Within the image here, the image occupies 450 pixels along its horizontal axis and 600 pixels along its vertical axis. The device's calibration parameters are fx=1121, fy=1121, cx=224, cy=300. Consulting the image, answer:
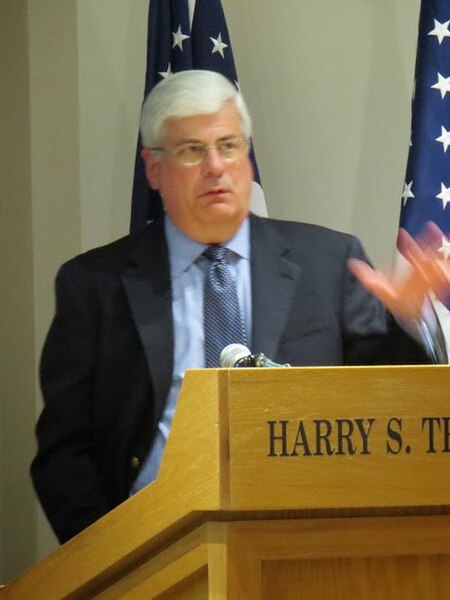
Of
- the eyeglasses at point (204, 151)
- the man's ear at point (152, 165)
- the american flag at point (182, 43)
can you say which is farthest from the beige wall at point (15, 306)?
the eyeglasses at point (204, 151)

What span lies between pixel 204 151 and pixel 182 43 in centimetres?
90

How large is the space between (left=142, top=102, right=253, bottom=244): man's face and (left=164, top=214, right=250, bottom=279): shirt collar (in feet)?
0.04

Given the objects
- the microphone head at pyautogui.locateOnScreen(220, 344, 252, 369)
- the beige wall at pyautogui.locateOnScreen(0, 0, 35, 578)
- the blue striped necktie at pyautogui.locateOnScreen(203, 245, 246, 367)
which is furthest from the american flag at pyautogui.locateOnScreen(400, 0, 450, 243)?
the microphone head at pyautogui.locateOnScreen(220, 344, 252, 369)

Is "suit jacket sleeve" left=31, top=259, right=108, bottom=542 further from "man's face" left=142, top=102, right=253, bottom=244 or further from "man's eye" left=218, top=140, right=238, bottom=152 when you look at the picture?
"man's eye" left=218, top=140, right=238, bottom=152

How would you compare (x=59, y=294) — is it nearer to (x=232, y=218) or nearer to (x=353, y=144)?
(x=232, y=218)

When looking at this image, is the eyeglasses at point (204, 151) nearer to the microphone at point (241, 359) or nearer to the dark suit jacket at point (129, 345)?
the dark suit jacket at point (129, 345)

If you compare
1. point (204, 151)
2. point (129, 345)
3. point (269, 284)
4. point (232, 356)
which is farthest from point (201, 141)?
point (232, 356)

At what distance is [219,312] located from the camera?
90.0 inches

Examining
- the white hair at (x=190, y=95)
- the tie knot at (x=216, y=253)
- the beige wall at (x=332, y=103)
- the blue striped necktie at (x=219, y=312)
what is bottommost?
the blue striped necktie at (x=219, y=312)

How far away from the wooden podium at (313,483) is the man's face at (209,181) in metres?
0.99

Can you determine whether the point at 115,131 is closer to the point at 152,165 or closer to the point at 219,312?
the point at 152,165

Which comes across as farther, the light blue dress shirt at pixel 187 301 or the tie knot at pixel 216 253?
the tie knot at pixel 216 253

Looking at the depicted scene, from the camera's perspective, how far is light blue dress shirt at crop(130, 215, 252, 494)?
2.21 metres

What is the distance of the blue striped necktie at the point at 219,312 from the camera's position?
2250 mm
